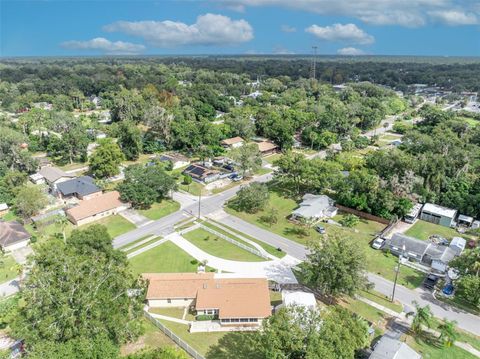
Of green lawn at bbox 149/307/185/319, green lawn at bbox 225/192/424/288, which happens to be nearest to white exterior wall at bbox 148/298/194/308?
green lawn at bbox 149/307/185/319

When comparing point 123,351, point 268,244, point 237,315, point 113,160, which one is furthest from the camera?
point 113,160

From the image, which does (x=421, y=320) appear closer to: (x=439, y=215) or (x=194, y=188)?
(x=439, y=215)

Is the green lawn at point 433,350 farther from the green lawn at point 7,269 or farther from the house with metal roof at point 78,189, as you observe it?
the house with metal roof at point 78,189

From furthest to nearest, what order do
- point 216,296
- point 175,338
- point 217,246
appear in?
point 217,246 < point 216,296 < point 175,338

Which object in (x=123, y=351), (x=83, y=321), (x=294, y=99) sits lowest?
(x=123, y=351)

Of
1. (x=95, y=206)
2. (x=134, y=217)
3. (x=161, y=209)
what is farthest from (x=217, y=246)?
(x=95, y=206)

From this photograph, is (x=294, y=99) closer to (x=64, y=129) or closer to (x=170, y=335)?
(x=64, y=129)

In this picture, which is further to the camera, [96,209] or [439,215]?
[96,209]

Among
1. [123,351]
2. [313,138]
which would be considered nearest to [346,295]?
[123,351]
